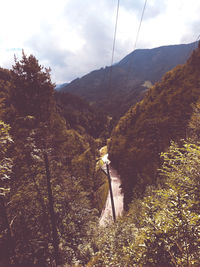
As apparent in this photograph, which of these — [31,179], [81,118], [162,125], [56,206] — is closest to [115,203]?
[56,206]

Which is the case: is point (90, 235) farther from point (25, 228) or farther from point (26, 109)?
point (26, 109)

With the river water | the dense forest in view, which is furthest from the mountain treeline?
the river water

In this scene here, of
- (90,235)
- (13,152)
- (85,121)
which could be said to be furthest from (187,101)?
(85,121)

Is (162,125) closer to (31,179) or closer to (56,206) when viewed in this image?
(56,206)

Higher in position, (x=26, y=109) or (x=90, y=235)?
(x=26, y=109)

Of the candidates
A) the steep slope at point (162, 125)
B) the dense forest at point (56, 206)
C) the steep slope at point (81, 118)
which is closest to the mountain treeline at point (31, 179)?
the dense forest at point (56, 206)

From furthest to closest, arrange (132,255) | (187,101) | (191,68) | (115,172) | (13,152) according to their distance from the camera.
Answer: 1. (115,172)
2. (191,68)
3. (187,101)
4. (13,152)
5. (132,255)

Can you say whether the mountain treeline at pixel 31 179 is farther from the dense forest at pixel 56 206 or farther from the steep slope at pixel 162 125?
the steep slope at pixel 162 125

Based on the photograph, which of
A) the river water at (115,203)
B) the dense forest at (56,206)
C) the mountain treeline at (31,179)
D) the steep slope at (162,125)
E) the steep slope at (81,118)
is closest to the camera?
the dense forest at (56,206)

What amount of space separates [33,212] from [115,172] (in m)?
27.6

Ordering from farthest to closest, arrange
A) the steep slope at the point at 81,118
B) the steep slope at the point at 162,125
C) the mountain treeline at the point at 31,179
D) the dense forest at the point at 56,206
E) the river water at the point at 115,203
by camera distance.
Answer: the steep slope at the point at 81,118
the steep slope at the point at 162,125
the river water at the point at 115,203
the mountain treeline at the point at 31,179
the dense forest at the point at 56,206

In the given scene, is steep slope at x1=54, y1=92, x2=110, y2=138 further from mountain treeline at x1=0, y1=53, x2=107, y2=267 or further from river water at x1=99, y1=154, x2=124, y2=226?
mountain treeline at x1=0, y1=53, x2=107, y2=267

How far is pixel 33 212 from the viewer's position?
913 cm

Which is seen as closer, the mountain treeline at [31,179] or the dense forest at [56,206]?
the dense forest at [56,206]
